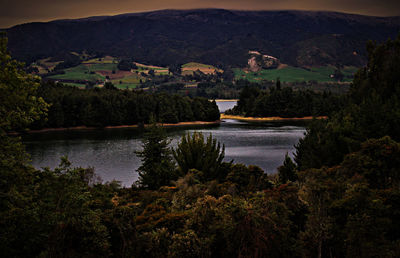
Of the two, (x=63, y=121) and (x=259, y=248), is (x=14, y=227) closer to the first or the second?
(x=259, y=248)

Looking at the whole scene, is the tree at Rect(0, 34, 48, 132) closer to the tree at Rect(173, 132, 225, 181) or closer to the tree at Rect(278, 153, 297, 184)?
the tree at Rect(173, 132, 225, 181)

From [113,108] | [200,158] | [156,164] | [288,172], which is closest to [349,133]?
[288,172]

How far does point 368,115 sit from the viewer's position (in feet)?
126

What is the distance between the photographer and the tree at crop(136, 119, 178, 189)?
3519 centimetres

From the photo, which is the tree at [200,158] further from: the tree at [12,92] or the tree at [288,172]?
the tree at [12,92]

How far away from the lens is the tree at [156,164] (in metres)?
35.2

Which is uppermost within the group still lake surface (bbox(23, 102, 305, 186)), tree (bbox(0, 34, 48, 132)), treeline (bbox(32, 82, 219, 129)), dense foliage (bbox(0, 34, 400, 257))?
tree (bbox(0, 34, 48, 132))

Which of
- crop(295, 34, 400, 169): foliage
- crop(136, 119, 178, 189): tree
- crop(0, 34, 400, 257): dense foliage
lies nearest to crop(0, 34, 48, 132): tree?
crop(0, 34, 400, 257): dense foliage

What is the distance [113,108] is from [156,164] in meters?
84.7

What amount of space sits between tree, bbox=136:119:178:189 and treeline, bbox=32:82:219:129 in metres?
67.2

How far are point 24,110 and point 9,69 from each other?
1.76 metres

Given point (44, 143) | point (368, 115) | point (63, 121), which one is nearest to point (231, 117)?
point (63, 121)

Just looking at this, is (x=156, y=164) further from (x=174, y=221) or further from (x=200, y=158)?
(x=174, y=221)

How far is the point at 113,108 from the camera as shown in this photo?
117 meters
